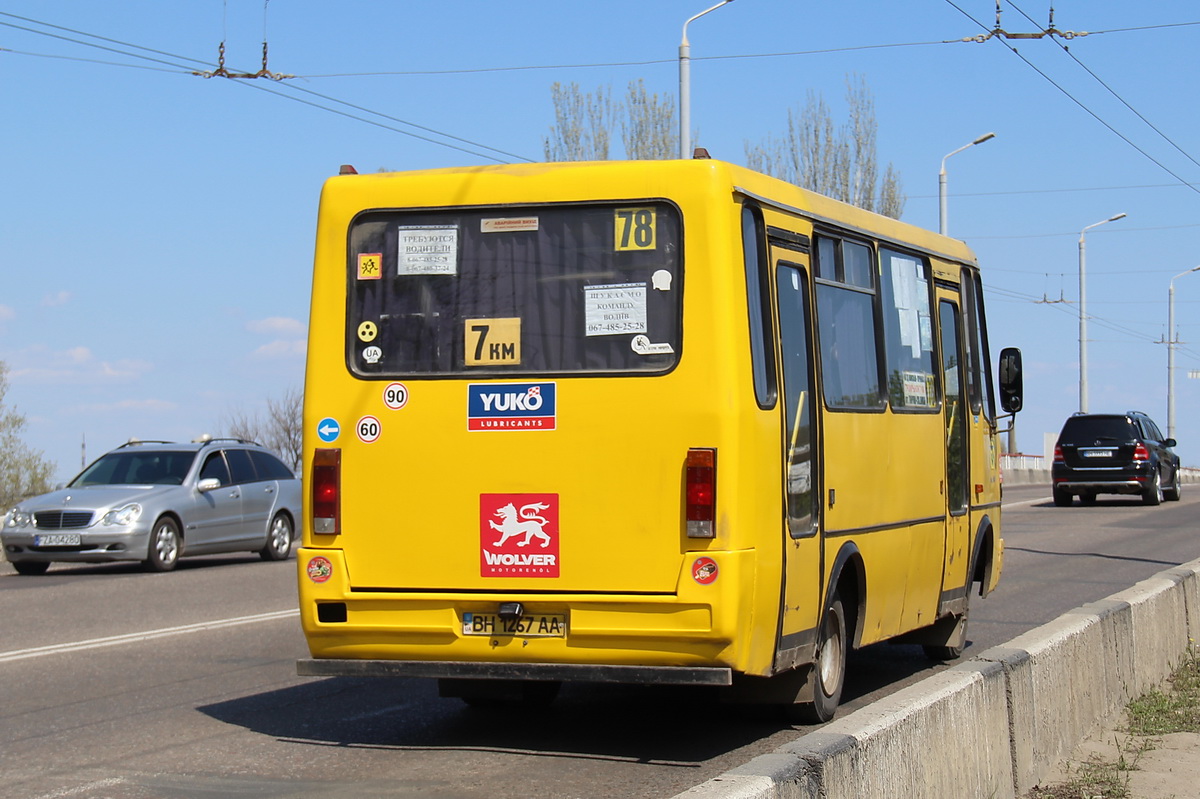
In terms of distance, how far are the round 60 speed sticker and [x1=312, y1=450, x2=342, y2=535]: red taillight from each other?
0.13 meters

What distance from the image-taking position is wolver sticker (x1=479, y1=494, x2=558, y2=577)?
750cm

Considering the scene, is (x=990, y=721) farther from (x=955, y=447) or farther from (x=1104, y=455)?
(x=1104, y=455)

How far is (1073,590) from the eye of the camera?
16.8m

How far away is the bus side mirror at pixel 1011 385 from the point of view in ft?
40.0

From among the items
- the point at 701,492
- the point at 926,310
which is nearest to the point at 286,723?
the point at 701,492

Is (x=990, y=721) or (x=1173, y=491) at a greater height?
(x=990, y=721)

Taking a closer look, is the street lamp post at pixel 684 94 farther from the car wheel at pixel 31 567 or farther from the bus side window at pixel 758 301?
the bus side window at pixel 758 301

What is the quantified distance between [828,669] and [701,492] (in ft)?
5.84

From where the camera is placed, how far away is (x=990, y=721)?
655cm

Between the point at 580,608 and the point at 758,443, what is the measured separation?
1.10 m

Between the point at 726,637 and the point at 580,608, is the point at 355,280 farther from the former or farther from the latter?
the point at 726,637

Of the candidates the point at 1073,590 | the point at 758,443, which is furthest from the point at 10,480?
the point at 758,443

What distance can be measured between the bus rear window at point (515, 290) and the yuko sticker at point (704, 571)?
0.90 metres

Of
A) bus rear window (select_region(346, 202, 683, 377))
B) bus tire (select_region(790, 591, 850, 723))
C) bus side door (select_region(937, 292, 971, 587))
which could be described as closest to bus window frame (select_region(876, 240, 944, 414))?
bus side door (select_region(937, 292, 971, 587))
